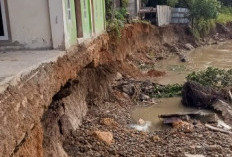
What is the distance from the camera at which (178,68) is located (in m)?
24.1

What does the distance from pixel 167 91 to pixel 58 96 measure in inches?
366

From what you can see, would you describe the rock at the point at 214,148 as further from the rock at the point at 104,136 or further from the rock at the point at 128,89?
the rock at the point at 128,89

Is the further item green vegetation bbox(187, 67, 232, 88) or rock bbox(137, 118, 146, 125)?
green vegetation bbox(187, 67, 232, 88)

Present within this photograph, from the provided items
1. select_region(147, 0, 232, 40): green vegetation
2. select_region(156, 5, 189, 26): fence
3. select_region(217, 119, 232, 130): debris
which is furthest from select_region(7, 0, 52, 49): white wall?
select_region(147, 0, 232, 40): green vegetation

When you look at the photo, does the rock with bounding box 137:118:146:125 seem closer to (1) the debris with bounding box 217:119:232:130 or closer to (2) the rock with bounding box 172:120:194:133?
(2) the rock with bounding box 172:120:194:133

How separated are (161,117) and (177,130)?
2.15 meters

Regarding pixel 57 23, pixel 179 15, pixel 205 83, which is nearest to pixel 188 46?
pixel 179 15

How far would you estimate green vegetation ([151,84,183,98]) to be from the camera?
17.3 meters

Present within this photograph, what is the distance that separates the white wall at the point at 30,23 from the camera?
8938 mm

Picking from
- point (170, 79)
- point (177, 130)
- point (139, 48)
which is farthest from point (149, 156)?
point (139, 48)

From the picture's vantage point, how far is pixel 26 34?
916cm

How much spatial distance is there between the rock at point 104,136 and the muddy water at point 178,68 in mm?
2799

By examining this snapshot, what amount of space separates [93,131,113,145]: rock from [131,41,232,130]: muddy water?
2.80 meters

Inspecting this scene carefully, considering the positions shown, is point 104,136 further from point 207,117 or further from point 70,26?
point 207,117
